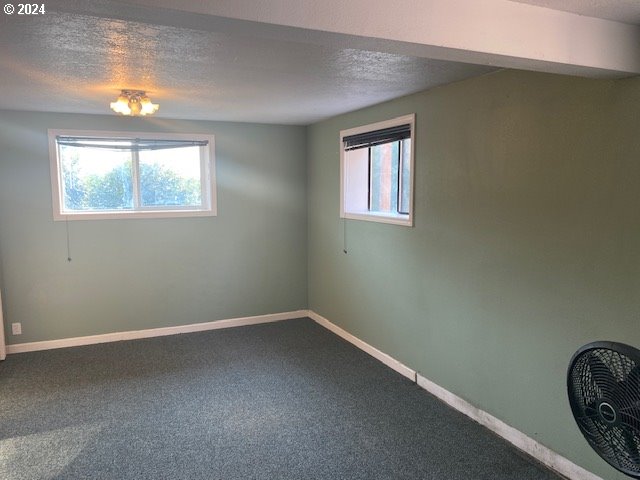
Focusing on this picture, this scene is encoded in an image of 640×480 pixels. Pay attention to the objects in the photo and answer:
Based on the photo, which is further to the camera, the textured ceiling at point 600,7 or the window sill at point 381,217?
the window sill at point 381,217

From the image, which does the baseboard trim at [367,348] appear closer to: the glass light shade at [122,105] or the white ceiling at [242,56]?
the white ceiling at [242,56]

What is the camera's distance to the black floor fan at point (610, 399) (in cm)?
133

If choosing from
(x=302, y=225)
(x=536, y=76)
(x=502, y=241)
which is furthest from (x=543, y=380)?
(x=302, y=225)

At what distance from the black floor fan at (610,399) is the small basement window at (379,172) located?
205cm

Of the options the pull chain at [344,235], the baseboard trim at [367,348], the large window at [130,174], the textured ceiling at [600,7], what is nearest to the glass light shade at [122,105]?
the large window at [130,174]

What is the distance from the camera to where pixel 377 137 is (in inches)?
149

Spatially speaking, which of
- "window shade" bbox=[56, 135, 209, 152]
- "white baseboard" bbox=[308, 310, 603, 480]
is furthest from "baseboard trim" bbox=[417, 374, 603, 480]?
"window shade" bbox=[56, 135, 209, 152]

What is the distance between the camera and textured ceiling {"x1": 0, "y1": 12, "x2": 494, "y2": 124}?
1.97m

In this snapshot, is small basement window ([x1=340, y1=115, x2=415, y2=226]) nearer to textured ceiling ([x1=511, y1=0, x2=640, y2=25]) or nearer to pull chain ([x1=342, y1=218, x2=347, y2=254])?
pull chain ([x1=342, y1=218, x2=347, y2=254])

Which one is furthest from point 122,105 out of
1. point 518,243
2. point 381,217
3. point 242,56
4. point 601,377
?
point 601,377

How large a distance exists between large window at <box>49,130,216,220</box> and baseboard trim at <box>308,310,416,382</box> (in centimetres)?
160

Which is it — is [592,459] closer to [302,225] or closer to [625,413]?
[625,413]

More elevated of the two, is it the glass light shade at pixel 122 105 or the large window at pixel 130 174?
the glass light shade at pixel 122 105

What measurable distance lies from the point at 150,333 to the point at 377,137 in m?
2.89
